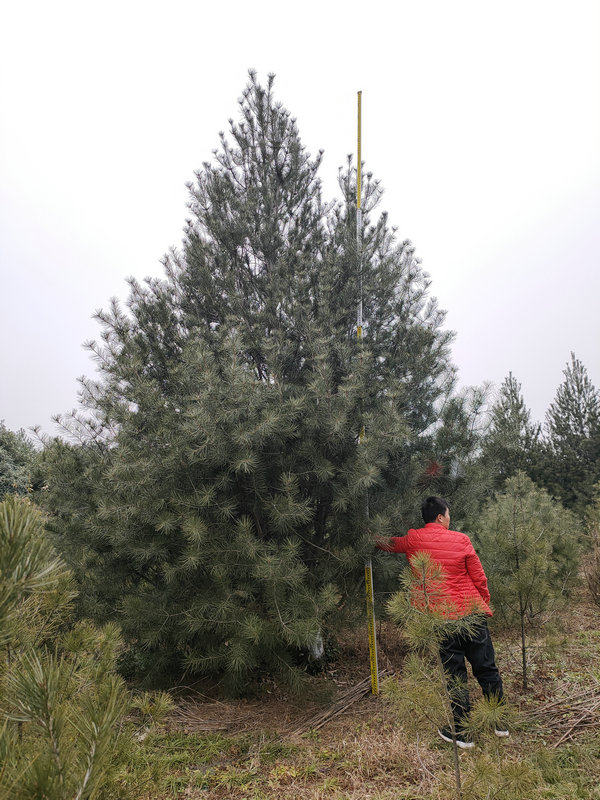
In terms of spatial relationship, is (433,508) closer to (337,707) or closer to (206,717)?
(337,707)

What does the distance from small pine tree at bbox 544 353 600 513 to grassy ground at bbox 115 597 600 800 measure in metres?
13.8

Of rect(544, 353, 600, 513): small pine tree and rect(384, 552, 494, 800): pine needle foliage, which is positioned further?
rect(544, 353, 600, 513): small pine tree

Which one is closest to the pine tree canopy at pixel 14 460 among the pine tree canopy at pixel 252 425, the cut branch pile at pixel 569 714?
the pine tree canopy at pixel 252 425

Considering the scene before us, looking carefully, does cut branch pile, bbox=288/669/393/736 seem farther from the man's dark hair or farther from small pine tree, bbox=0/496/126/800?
small pine tree, bbox=0/496/126/800

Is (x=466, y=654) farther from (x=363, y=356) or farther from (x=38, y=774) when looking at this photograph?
(x=38, y=774)

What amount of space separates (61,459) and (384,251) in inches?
A: 150

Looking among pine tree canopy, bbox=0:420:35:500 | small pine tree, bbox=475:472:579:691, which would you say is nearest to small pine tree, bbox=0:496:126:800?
small pine tree, bbox=475:472:579:691

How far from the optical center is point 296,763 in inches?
125

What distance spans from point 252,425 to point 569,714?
3.15 m

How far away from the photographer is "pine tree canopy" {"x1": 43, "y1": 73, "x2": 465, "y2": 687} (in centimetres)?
363

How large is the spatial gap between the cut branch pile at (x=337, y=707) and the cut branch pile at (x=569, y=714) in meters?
1.41

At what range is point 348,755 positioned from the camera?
325 cm

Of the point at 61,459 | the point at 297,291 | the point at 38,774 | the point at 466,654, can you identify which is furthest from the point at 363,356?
the point at 38,774

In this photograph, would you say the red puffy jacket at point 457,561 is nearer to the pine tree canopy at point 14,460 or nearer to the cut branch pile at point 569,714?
the cut branch pile at point 569,714
